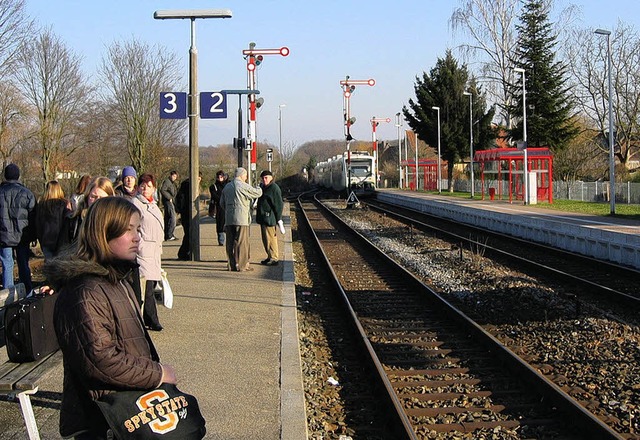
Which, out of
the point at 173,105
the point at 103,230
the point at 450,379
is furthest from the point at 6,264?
the point at 103,230

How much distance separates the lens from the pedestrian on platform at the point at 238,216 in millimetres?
13609

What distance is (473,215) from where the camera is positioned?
1200 inches

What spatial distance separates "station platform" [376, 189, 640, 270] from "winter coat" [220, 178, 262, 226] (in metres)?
8.26

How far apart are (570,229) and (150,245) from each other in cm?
1491

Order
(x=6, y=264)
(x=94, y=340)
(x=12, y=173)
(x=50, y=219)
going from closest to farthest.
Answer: (x=94, y=340) < (x=50, y=219) < (x=12, y=173) < (x=6, y=264)

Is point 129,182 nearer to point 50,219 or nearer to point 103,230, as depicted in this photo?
point 50,219

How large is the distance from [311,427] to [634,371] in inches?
133

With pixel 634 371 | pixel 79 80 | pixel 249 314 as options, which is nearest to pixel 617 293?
pixel 634 371

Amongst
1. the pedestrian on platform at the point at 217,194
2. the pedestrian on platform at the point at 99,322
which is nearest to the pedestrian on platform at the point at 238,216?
the pedestrian on platform at the point at 217,194

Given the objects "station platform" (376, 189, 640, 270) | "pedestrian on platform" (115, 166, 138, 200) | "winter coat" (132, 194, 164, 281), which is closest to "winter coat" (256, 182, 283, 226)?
"pedestrian on platform" (115, 166, 138, 200)

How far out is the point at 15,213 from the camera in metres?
10.3

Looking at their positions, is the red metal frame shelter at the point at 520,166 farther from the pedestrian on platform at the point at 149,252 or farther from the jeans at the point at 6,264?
the pedestrian on platform at the point at 149,252

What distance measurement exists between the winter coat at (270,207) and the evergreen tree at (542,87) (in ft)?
125

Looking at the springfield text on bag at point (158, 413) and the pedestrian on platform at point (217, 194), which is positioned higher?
the pedestrian on platform at point (217, 194)
